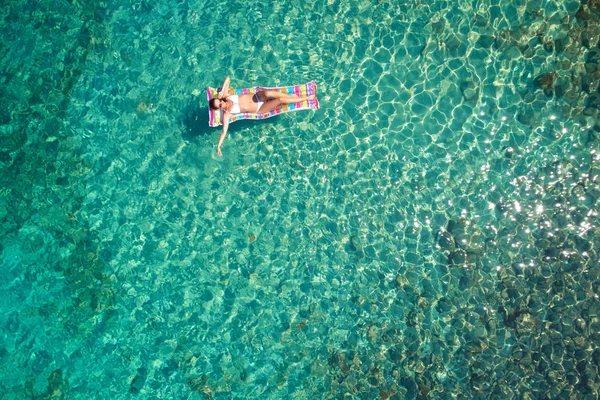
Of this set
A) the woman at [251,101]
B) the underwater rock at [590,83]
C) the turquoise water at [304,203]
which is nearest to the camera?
the turquoise water at [304,203]

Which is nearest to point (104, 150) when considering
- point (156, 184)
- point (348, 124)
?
point (156, 184)

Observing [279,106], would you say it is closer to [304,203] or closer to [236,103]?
[236,103]

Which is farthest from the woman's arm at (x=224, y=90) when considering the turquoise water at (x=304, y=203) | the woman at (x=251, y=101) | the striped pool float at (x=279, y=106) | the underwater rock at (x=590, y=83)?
the underwater rock at (x=590, y=83)

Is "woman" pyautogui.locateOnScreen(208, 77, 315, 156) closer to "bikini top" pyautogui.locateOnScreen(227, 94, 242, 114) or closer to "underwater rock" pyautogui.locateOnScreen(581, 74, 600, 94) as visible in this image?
"bikini top" pyautogui.locateOnScreen(227, 94, 242, 114)

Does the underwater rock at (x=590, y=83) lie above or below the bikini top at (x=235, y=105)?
above

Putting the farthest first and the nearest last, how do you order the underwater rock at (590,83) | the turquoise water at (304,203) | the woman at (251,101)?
the underwater rock at (590,83), the woman at (251,101), the turquoise water at (304,203)

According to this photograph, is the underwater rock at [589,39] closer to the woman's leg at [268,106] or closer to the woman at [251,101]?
the woman at [251,101]

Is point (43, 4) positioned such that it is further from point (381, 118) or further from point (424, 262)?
point (424, 262)

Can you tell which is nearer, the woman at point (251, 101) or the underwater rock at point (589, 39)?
the woman at point (251, 101)
